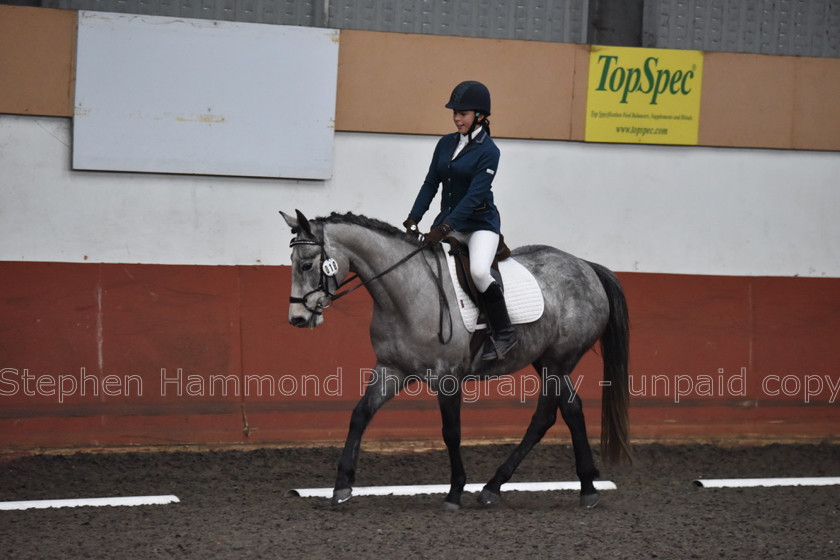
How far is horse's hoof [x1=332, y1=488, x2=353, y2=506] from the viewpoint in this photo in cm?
582

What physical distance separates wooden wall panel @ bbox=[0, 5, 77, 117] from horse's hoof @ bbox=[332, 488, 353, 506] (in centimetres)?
366

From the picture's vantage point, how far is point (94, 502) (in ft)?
19.9

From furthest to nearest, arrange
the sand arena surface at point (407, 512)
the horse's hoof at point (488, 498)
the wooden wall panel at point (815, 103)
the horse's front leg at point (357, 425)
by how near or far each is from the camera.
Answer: the wooden wall panel at point (815, 103), the horse's hoof at point (488, 498), the horse's front leg at point (357, 425), the sand arena surface at point (407, 512)

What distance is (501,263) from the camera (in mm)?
6355

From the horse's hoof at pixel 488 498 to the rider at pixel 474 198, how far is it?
34.2 inches

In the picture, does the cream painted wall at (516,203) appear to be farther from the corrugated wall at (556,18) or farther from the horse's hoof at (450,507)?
the horse's hoof at (450,507)

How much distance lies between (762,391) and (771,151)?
2.07 m

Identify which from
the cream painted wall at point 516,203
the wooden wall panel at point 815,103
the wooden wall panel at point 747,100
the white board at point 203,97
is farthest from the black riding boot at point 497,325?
the wooden wall panel at point 815,103

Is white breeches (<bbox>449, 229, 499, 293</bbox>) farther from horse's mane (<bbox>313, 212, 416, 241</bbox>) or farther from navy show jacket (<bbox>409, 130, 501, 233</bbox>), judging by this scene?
horse's mane (<bbox>313, 212, 416, 241</bbox>)

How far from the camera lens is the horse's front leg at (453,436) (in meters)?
6.04

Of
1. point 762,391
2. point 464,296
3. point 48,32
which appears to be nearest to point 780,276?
point 762,391

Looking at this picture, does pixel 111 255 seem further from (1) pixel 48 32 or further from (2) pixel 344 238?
(2) pixel 344 238

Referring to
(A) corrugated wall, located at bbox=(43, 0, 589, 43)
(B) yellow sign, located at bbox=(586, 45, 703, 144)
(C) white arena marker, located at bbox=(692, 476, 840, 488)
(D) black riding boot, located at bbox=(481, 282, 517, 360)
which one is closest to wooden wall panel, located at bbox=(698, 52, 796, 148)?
(B) yellow sign, located at bbox=(586, 45, 703, 144)

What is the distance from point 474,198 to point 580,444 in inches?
68.5
